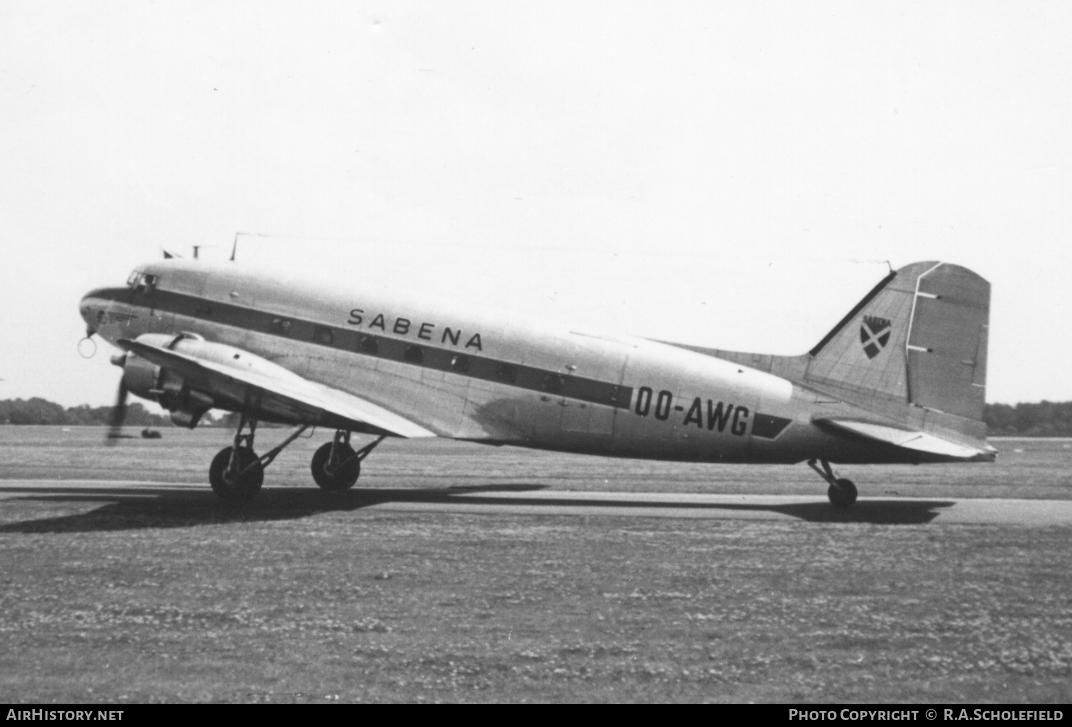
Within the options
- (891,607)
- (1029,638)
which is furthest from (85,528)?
(1029,638)

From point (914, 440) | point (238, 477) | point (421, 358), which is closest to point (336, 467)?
point (238, 477)

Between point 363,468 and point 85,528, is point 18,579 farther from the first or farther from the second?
point 363,468

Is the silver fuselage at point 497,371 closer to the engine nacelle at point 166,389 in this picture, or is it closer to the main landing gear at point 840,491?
the main landing gear at point 840,491

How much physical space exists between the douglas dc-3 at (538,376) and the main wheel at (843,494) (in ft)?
0.12

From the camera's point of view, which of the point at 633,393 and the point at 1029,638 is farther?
the point at 633,393

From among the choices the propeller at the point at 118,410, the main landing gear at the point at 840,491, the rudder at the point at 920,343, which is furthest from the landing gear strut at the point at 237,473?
the rudder at the point at 920,343

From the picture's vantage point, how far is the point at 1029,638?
8.62 metres

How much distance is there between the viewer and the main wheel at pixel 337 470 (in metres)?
20.7

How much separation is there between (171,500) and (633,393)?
8.64m

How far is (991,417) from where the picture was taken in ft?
366

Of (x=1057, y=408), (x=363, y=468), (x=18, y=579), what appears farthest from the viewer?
(x=1057, y=408)
